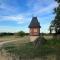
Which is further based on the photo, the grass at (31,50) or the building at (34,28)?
the building at (34,28)

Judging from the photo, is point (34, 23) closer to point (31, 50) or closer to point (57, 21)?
point (57, 21)

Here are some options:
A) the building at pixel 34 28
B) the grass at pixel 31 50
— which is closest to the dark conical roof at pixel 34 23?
the building at pixel 34 28

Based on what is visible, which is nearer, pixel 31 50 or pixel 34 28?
pixel 31 50

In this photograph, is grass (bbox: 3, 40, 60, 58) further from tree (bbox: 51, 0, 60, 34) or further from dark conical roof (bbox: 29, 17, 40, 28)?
dark conical roof (bbox: 29, 17, 40, 28)

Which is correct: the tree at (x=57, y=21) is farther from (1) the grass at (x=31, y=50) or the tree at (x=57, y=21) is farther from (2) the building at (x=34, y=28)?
(1) the grass at (x=31, y=50)

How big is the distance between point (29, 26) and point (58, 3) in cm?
529

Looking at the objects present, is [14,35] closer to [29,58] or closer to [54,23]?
[54,23]

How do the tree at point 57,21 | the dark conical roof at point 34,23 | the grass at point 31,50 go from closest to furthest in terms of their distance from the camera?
the grass at point 31,50 < the tree at point 57,21 < the dark conical roof at point 34,23

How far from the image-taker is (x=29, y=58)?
1529 cm

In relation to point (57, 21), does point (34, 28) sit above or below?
below

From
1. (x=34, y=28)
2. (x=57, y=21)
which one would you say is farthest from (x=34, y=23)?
(x=57, y=21)

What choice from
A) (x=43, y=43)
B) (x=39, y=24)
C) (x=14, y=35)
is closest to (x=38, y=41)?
(x=43, y=43)

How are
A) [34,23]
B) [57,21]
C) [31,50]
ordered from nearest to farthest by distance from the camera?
1. [31,50]
2. [57,21]
3. [34,23]

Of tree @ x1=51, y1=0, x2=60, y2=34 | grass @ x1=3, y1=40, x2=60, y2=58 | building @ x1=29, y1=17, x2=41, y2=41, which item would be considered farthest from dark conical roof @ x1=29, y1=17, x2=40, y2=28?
grass @ x1=3, y1=40, x2=60, y2=58
